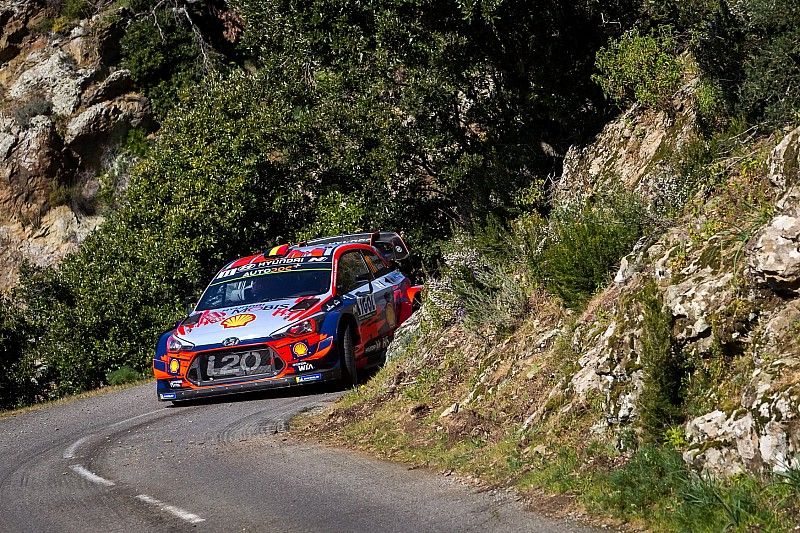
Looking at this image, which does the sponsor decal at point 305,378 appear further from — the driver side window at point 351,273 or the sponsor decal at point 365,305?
the driver side window at point 351,273

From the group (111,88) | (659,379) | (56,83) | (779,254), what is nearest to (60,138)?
(56,83)

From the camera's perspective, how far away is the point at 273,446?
1016cm

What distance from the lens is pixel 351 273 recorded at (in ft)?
49.3

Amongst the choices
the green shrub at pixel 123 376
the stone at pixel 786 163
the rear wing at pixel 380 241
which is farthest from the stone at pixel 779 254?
the green shrub at pixel 123 376

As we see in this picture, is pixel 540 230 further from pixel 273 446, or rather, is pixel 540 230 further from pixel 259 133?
pixel 259 133

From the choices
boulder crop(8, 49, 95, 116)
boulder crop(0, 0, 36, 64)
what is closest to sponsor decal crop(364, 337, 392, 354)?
boulder crop(8, 49, 95, 116)

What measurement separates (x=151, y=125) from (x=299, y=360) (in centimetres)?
2775

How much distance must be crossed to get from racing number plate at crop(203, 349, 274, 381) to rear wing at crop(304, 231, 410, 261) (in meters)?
3.35

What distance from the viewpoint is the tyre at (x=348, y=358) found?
13.6 metres

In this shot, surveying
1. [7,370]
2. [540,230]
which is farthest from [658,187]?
[7,370]

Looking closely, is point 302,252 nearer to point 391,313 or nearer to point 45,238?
point 391,313

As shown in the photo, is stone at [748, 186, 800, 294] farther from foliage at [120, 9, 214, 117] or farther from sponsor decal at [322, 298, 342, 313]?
foliage at [120, 9, 214, 117]

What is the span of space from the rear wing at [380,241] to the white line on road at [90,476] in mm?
6819

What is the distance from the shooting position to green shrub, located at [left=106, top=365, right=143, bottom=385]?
75.7ft
